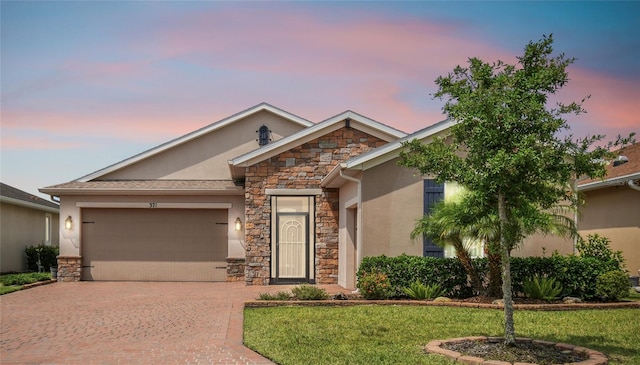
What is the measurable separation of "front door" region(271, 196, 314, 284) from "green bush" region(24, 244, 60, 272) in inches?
449

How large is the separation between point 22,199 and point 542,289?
20061 millimetres

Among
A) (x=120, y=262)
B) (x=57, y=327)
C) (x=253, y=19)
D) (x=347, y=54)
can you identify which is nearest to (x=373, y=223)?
(x=347, y=54)

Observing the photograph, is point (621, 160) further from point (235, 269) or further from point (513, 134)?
point (513, 134)

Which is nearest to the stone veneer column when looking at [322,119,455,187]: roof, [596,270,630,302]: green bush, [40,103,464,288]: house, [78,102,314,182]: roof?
[40,103,464,288]: house

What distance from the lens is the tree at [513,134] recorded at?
29.5 ft

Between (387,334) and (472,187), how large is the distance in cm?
280

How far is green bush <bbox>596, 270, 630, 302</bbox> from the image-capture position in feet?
48.2

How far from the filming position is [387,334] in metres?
10.8

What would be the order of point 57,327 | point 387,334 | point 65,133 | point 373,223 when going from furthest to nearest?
point 65,133 → point 373,223 → point 57,327 → point 387,334

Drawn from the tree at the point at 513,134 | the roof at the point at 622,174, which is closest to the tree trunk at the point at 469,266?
the tree at the point at 513,134

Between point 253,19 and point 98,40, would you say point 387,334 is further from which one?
point 98,40

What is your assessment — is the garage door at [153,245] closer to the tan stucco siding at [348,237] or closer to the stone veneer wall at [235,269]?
the stone veneer wall at [235,269]

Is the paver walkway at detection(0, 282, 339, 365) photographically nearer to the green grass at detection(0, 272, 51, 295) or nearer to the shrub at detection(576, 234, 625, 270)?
the green grass at detection(0, 272, 51, 295)

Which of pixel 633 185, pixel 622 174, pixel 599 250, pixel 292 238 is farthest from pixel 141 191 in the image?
pixel 622 174
